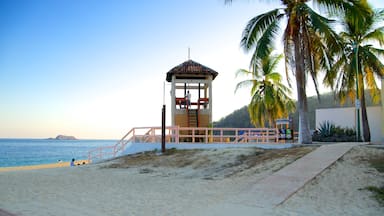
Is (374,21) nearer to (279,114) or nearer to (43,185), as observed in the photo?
(279,114)

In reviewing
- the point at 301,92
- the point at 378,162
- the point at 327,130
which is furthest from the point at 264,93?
the point at 378,162

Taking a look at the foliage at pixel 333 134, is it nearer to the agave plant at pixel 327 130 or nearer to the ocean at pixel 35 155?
the agave plant at pixel 327 130

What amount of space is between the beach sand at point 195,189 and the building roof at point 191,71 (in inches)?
344

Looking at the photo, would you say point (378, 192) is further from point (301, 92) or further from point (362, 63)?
point (362, 63)

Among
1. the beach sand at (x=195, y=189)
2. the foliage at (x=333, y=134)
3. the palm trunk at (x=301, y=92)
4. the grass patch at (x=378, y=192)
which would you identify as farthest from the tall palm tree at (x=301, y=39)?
the grass patch at (x=378, y=192)

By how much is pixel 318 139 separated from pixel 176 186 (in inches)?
562

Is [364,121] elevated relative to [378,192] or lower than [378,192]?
elevated

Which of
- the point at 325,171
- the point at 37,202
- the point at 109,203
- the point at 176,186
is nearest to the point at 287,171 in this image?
the point at 325,171

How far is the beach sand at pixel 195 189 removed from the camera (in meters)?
8.05

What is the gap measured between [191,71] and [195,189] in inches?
548

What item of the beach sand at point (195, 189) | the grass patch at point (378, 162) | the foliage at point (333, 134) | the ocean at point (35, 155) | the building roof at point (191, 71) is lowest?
the ocean at point (35, 155)

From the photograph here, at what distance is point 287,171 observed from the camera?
36.6 ft

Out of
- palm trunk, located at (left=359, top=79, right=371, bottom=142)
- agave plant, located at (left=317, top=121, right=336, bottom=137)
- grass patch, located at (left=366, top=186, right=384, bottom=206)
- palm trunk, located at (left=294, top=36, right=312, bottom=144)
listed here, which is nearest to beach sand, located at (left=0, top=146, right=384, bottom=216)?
grass patch, located at (left=366, top=186, right=384, bottom=206)

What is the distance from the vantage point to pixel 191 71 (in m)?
23.7
